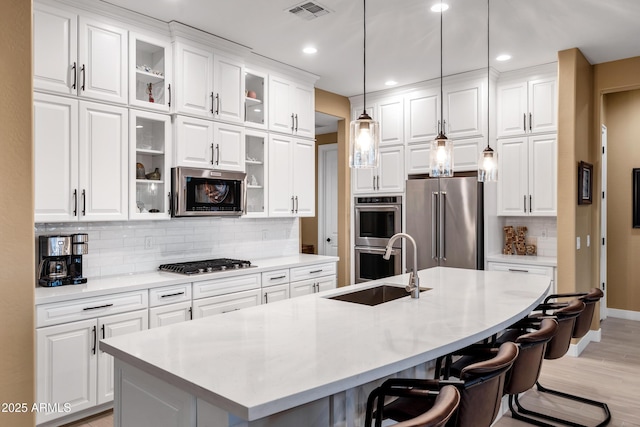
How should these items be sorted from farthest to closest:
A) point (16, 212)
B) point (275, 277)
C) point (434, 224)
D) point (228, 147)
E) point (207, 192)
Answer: point (434, 224) → point (275, 277) → point (228, 147) → point (207, 192) → point (16, 212)

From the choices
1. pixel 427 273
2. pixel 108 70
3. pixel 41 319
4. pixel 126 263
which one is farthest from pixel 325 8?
pixel 41 319

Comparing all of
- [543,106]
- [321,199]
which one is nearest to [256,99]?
[543,106]

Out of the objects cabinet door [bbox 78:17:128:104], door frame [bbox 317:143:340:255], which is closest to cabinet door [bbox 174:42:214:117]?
cabinet door [bbox 78:17:128:104]

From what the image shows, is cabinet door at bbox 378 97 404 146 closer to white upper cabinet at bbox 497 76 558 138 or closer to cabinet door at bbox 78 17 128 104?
white upper cabinet at bbox 497 76 558 138

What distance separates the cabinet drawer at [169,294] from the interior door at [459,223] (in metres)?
2.87

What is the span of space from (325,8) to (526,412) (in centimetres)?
328

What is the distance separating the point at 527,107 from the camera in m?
4.64

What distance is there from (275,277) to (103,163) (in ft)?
5.84

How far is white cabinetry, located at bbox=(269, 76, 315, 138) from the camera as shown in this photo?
4523 mm

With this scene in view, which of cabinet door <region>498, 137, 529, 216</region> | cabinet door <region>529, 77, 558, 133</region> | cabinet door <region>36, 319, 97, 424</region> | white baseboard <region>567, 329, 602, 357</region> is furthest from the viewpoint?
cabinet door <region>498, 137, 529, 216</region>

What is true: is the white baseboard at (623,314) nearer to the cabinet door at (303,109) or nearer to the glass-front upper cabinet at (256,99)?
the cabinet door at (303,109)

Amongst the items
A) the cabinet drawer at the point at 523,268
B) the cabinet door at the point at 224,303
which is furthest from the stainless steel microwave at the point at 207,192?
the cabinet drawer at the point at 523,268

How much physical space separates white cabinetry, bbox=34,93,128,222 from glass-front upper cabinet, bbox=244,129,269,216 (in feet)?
4.29

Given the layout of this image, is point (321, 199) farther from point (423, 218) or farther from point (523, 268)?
point (523, 268)
